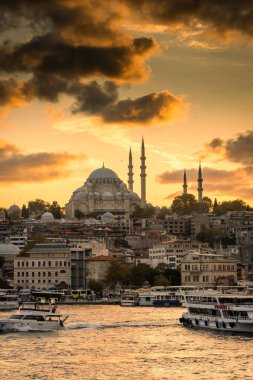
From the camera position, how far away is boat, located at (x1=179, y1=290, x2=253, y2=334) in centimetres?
4488

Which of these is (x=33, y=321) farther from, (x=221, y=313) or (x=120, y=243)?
(x=120, y=243)

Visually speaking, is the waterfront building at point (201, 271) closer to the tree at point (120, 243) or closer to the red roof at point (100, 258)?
the red roof at point (100, 258)

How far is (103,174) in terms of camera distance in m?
156

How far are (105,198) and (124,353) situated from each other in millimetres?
113295

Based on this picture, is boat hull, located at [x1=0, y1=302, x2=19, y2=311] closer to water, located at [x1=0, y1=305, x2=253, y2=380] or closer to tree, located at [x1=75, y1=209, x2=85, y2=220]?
water, located at [x1=0, y1=305, x2=253, y2=380]

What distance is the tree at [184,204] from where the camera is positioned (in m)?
148

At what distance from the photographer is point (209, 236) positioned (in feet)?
394

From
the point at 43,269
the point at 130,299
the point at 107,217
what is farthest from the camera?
the point at 107,217

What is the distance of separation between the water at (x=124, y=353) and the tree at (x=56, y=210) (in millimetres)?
108797

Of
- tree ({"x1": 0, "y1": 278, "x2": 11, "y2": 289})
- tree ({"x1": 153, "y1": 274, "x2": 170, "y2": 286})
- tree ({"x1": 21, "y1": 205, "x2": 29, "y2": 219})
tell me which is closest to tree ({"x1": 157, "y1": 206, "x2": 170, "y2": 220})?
tree ({"x1": 21, "y1": 205, "x2": 29, "y2": 219})

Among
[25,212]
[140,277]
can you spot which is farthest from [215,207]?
[140,277]

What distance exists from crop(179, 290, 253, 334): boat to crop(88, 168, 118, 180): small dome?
105 meters

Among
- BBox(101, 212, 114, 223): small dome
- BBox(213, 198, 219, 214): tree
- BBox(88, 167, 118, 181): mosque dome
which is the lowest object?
BBox(101, 212, 114, 223): small dome

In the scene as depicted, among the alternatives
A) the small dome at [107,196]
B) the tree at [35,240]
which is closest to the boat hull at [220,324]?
the tree at [35,240]
